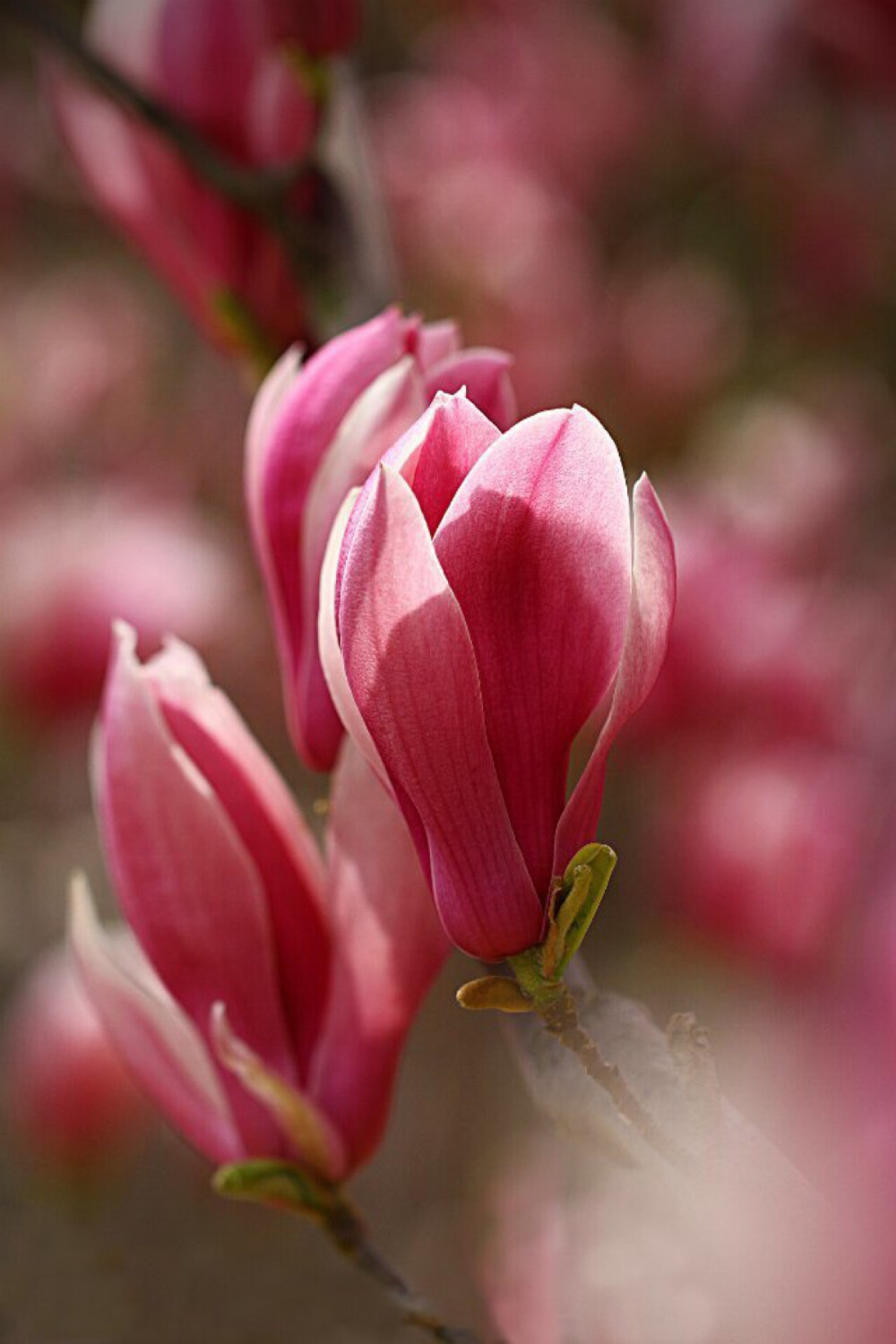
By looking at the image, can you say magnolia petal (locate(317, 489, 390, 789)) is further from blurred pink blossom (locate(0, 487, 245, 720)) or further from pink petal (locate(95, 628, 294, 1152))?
blurred pink blossom (locate(0, 487, 245, 720))

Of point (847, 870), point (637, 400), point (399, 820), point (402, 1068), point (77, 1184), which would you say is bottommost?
point (402, 1068)

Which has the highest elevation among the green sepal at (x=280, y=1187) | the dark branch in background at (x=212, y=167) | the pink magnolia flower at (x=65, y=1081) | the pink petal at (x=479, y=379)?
the dark branch in background at (x=212, y=167)

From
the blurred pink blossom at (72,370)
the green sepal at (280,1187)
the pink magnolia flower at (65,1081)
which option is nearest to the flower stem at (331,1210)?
the green sepal at (280,1187)

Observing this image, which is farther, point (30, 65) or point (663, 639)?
point (30, 65)

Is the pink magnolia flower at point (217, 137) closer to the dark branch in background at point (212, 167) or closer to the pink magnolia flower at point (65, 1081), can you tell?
the dark branch in background at point (212, 167)

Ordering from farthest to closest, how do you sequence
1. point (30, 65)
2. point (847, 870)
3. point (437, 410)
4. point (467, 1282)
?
point (30, 65) < point (467, 1282) < point (847, 870) < point (437, 410)

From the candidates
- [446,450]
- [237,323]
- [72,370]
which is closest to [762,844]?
[237,323]

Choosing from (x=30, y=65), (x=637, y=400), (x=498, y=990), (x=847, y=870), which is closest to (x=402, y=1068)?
(x=637, y=400)

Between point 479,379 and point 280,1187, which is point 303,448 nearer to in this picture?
point 479,379

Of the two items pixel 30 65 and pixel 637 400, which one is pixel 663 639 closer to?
pixel 637 400
